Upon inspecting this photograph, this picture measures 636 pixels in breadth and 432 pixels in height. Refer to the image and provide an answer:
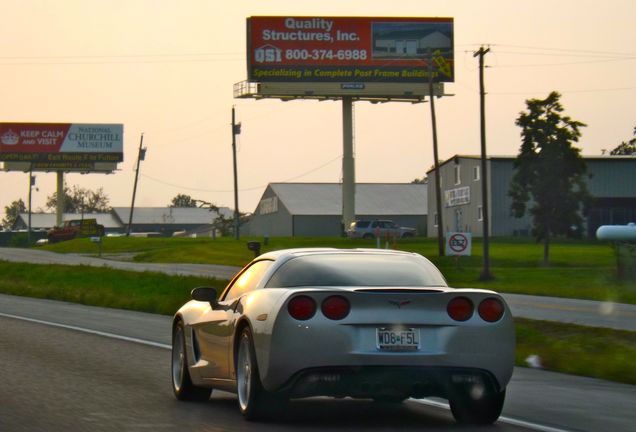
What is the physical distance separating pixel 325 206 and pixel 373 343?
106m

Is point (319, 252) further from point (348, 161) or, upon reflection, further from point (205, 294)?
point (348, 161)

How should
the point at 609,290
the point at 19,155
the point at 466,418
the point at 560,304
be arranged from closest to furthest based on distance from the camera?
1. the point at 466,418
2. the point at 560,304
3. the point at 609,290
4. the point at 19,155

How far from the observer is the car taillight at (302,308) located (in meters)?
8.96

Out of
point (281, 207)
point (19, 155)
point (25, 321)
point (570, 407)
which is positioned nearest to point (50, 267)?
point (25, 321)

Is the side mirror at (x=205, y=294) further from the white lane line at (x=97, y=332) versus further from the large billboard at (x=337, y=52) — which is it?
the large billboard at (x=337, y=52)

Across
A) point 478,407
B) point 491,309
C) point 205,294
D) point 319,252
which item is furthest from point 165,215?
point 491,309

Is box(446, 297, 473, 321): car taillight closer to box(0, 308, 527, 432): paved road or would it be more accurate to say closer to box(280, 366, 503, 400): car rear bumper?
box(280, 366, 503, 400): car rear bumper

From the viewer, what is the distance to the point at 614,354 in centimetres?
1528

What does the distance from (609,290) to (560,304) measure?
8537mm

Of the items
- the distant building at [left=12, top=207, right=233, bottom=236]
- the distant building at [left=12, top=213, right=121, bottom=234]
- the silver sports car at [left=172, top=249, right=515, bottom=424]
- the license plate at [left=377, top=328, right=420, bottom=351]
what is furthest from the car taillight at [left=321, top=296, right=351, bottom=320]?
the distant building at [left=12, top=207, right=233, bottom=236]

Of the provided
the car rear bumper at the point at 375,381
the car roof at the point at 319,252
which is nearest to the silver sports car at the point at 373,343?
the car rear bumper at the point at 375,381

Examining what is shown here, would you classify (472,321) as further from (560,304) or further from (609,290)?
(609,290)

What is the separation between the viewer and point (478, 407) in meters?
9.54

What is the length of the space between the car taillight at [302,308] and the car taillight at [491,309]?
121 cm
